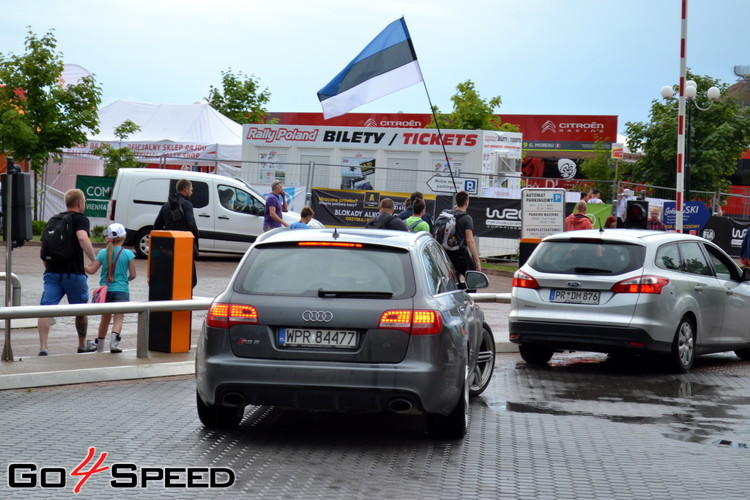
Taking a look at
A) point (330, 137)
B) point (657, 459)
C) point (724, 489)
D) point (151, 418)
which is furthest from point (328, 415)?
point (330, 137)

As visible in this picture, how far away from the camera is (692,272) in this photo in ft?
39.6

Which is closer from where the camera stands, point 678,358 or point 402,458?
point 402,458

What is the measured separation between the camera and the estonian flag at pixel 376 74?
19.2 metres

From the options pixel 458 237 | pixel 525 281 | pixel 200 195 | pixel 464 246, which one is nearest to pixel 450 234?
pixel 458 237

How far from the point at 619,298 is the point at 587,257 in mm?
628

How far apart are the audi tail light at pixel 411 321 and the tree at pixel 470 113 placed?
48.7 metres

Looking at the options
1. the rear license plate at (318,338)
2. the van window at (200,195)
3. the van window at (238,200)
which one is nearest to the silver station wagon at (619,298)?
the rear license plate at (318,338)

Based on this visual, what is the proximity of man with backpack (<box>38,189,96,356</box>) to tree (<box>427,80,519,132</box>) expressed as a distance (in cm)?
4486

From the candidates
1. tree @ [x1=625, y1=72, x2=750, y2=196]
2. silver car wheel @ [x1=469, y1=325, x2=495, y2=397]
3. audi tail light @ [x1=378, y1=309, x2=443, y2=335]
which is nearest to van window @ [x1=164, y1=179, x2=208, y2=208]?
silver car wheel @ [x1=469, y1=325, x2=495, y2=397]

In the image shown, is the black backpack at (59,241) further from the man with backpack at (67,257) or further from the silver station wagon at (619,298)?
the silver station wagon at (619,298)

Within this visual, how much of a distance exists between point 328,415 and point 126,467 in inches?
94.0

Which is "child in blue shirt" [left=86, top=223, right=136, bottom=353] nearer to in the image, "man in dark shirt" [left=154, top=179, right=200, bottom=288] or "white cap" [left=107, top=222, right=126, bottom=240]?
"white cap" [left=107, top=222, right=126, bottom=240]

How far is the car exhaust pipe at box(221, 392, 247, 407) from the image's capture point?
705 centimetres

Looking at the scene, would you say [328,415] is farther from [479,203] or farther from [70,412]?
[479,203]
